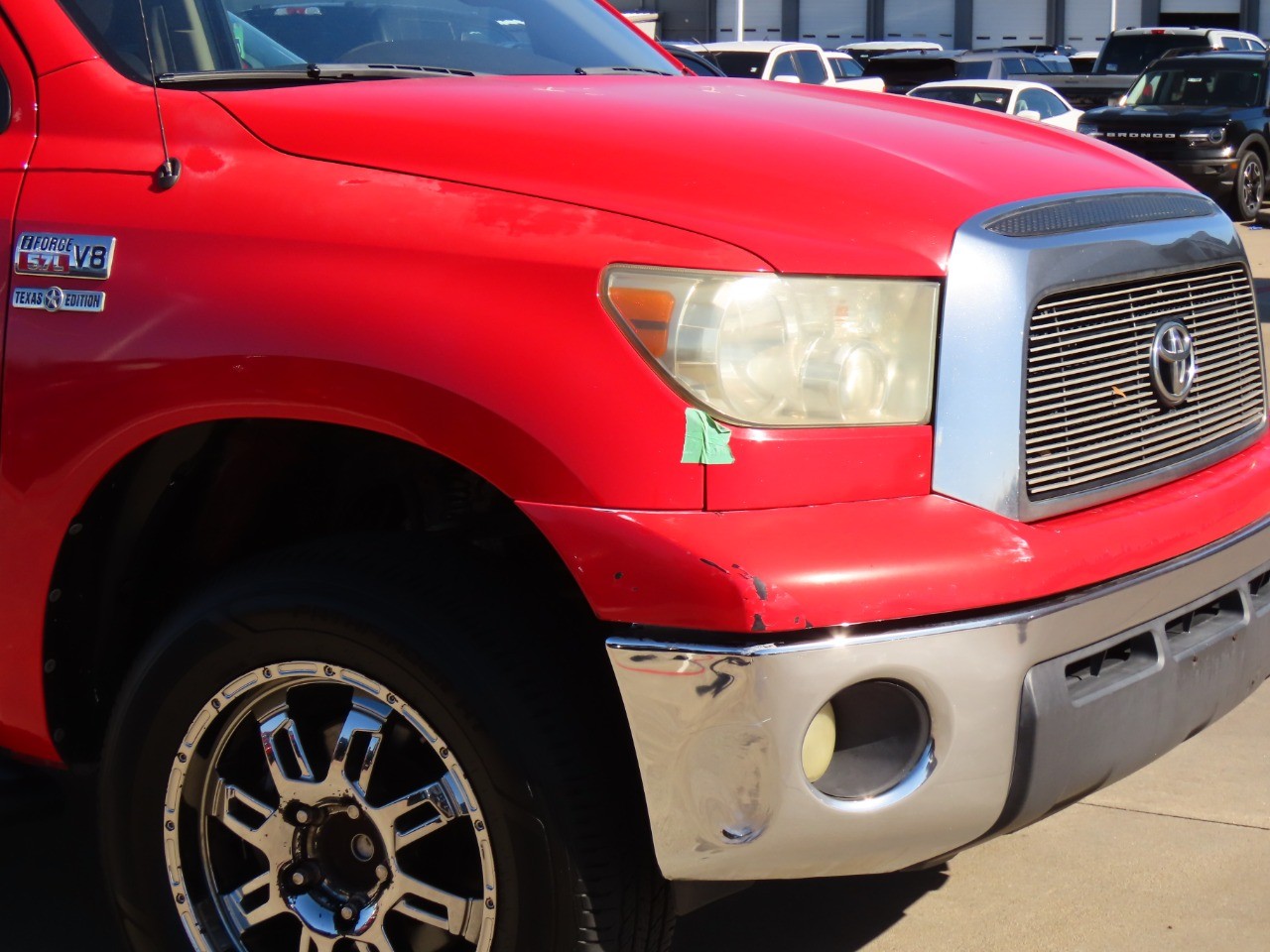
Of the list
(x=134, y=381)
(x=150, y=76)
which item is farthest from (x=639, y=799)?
(x=150, y=76)

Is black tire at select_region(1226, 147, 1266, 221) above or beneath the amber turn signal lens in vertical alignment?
beneath

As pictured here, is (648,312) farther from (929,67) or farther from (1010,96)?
(929,67)

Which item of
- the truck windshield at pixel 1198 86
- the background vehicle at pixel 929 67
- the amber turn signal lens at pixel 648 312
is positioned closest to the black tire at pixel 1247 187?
the truck windshield at pixel 1198 86

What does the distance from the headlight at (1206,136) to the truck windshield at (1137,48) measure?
9.42 metres

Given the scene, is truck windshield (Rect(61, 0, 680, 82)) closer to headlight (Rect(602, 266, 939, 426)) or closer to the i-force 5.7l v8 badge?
the i-force 5.7l v8 badge

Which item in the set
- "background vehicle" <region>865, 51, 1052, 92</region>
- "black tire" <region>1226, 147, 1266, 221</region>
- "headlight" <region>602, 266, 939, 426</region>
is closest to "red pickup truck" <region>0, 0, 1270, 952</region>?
"headlight" <region>602, 266, 939, 426</region>

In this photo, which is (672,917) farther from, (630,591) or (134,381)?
(134,381)

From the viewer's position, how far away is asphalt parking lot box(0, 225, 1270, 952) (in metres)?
2.86

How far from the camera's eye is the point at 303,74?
8.84ft

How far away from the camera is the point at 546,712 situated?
6.82 feet

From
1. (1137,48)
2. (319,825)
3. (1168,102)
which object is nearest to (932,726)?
(319,825)

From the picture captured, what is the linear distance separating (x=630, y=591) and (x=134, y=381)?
2.73 feet

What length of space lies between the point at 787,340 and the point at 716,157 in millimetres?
337

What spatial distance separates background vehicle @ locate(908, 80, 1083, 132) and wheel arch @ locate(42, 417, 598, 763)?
18.0 m
